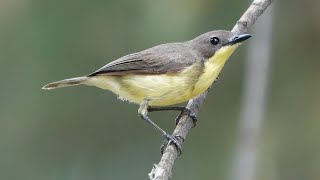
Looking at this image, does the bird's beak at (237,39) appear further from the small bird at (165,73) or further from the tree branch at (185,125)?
the tree branch at (185,125)

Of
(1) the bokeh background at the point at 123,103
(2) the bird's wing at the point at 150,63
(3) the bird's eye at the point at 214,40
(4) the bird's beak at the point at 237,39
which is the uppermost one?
(1) the bokeh background at the point at 123,103

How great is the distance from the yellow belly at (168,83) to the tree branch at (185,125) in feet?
0.46

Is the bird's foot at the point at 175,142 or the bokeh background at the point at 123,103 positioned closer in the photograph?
the bird's foot at the point at 175,142

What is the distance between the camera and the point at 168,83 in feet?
16.4

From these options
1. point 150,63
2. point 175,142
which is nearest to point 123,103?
point 150,63

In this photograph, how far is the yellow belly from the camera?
16.2ft

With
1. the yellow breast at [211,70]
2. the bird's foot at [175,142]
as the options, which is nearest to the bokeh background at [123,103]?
the yellow breast at [211,70]

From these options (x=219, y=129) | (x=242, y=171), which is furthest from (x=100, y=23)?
(x=242, y=171)

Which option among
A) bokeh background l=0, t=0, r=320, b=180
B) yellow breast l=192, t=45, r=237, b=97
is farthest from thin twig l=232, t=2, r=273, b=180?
bokeh background l=0, t=0, r=320, b=180

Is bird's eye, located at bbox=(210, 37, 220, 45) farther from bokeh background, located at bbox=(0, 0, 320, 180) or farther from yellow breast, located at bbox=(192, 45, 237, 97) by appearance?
bokeh background, located at bbox=(0, 0, 320, 180)

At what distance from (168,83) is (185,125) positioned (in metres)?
0.24

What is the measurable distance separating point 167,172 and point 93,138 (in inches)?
105

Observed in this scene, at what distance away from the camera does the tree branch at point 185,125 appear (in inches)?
164

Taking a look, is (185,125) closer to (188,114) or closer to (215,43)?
(188,114)
